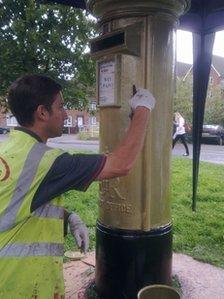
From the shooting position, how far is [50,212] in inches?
82.3

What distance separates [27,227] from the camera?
2.02 meters

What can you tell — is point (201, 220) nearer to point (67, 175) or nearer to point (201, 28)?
point (201, 28)

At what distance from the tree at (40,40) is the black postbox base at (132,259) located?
3.02 metres

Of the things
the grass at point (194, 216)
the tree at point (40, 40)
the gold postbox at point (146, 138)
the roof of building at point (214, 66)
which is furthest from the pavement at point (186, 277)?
the roof of building at point (214, 66)

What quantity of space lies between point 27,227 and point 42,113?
22.4 inches

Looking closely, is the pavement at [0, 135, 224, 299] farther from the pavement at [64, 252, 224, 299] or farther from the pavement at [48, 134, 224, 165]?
the pavement at [48, 134, 224, 165]

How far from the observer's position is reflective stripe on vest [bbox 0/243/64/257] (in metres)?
1.99

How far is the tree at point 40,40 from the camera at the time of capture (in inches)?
211

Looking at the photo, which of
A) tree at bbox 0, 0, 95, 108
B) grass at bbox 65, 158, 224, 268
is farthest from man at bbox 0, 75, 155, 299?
tree at bbox 0, 0, 95, 108

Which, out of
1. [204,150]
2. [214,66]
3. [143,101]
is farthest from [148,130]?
[214,66]

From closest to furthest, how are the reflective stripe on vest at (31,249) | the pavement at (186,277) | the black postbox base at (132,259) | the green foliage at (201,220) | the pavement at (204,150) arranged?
the reflective stripe on vest at (31,249)
the black postbox base at (132,259)
the pavement at (186,277)
the green foliage at (201,220)
the pavement at (204,150)

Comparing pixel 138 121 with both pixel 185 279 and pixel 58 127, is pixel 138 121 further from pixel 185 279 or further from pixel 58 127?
pixel 185 279

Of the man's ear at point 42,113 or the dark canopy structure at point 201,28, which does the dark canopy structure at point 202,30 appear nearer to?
the dark canopy structure at point 201,28

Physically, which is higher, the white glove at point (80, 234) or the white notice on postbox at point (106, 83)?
the white notice on postbox at point (106, 83)
